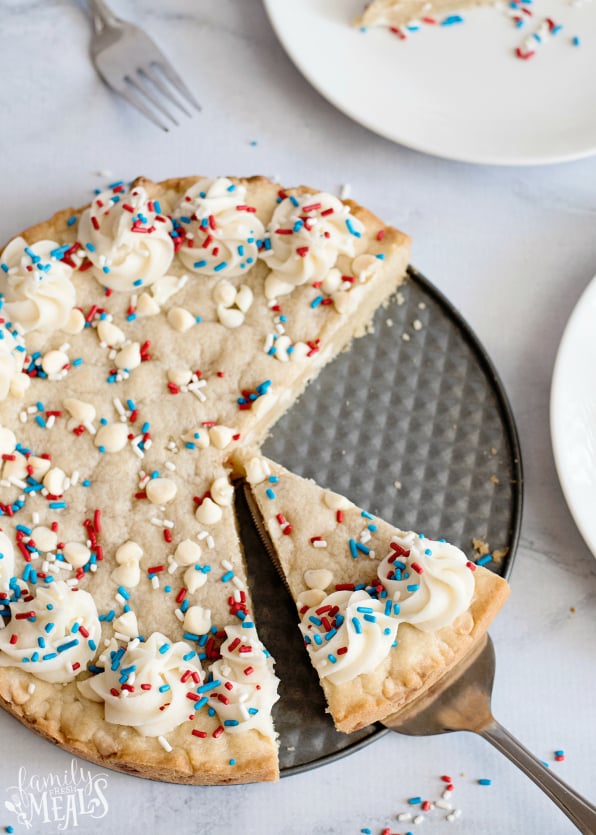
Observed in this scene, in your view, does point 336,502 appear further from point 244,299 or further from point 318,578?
point 244,299

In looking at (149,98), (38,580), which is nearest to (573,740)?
(38,580)

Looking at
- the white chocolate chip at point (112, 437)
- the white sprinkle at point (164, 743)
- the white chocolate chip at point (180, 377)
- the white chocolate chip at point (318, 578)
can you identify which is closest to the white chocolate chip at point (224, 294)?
the white chocolate chip at point (180, 377)

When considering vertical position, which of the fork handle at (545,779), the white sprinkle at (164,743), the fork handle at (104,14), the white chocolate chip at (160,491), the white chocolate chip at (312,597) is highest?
the fork handle at (104,14)

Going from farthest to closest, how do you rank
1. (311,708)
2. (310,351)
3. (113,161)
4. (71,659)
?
(113,161), (310,351), (311,708), (71,659)

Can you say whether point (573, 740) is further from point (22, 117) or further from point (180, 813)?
point (22, 117)

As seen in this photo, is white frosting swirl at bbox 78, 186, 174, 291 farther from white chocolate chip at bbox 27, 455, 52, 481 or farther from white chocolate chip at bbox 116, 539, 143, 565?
white chocolate chip at bbox 116, 539, 143, 565

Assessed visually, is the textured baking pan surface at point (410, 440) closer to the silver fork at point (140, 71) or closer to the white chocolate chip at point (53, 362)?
the white chocolate chip at point (53, 362)
